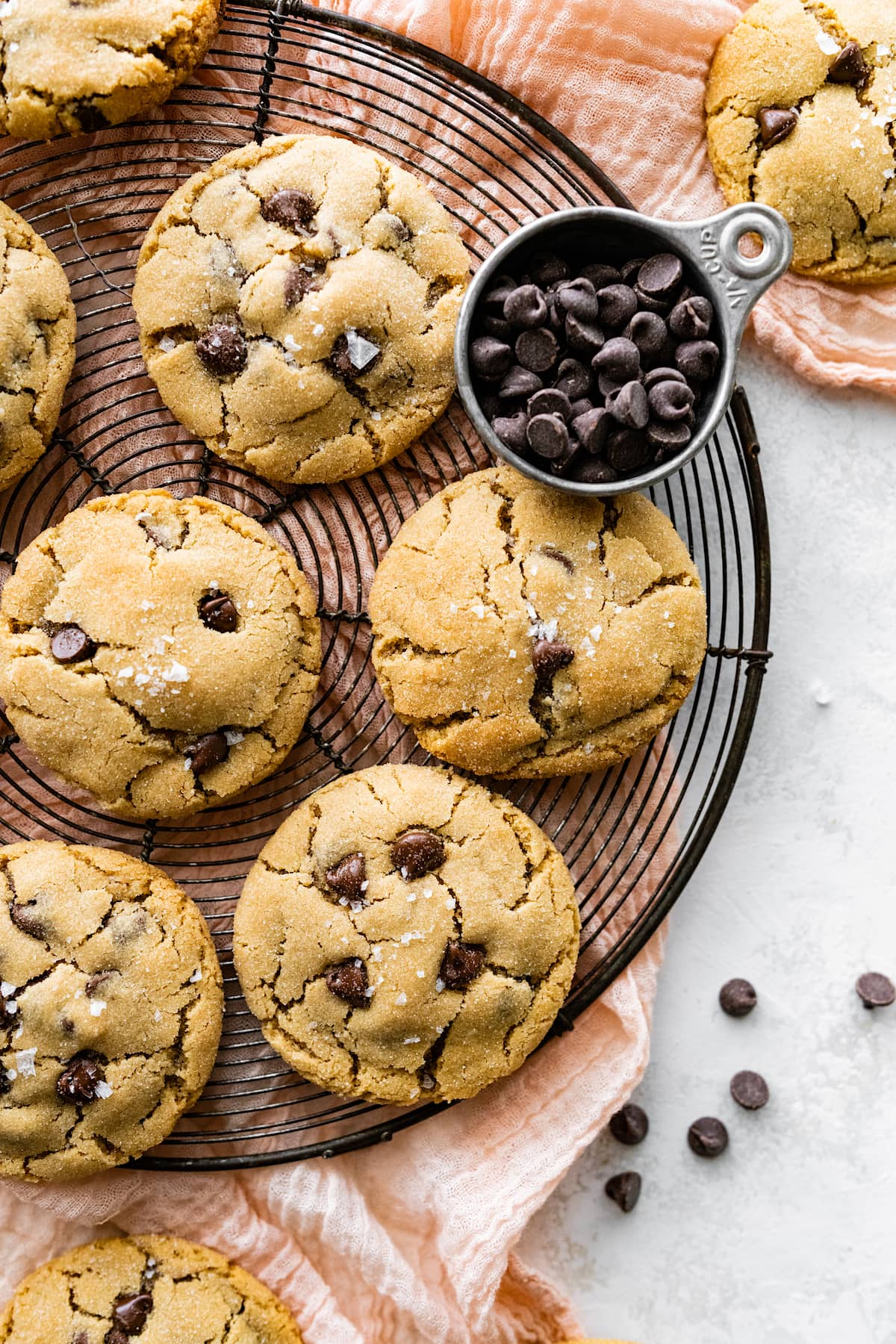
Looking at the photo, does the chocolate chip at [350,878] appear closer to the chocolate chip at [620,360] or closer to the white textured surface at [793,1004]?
the white textured surface at [793,1004]

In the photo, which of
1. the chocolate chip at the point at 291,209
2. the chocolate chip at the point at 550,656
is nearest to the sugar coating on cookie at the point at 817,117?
the chocolate chip at the point at 291,209

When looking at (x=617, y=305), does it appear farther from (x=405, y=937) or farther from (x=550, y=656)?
(x=405, y=937)

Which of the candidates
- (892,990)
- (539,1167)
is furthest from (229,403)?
(892,990)

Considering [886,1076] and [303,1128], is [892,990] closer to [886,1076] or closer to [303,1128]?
[886,1076]

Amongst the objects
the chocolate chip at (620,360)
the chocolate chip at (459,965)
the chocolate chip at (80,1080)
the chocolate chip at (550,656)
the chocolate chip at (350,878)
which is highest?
the chocolate chip at (620,360)

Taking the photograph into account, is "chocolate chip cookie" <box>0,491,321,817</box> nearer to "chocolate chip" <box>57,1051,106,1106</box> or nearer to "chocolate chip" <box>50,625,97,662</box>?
"chocolate chip" <box>50,625,97,662</box>
